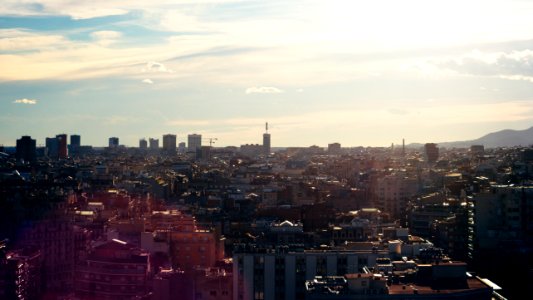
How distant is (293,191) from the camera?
3083 inches

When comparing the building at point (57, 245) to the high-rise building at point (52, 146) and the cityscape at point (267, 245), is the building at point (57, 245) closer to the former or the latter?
the cityscape at point (267, 245)

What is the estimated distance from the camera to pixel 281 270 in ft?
111

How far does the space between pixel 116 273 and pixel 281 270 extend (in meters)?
8.29

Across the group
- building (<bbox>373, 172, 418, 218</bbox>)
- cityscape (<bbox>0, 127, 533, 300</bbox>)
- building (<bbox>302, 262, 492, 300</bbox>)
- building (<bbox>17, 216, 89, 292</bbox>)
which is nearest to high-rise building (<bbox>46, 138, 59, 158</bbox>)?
cityscape (<bbox>0, 127, 533, 300</bbox>)

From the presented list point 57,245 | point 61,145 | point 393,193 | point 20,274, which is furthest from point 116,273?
point 61,145

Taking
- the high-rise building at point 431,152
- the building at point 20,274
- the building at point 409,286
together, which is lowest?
the building at point 20,274

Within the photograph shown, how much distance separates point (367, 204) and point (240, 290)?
1685 inches

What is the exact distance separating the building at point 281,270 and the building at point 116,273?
5819 millimetres

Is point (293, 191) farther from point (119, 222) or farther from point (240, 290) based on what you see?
point (240, 290)

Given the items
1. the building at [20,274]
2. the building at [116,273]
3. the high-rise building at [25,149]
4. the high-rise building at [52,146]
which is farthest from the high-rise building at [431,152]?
the building at [116,273]

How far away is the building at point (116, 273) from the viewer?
38.4 metres

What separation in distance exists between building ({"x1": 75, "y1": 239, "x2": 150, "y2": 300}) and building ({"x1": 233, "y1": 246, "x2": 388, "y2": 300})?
5.82 m

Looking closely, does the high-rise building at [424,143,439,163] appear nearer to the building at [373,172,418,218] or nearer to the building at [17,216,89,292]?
the building at [373,172,418,218]

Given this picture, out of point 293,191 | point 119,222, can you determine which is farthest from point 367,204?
point 119,222
